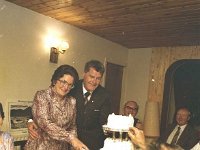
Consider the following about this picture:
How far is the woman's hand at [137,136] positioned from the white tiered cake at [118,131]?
1.1 inches

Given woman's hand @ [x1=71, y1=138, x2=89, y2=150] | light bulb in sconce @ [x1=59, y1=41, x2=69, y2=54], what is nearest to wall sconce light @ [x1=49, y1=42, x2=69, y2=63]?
light bulb in sconce @ [x1=59, y1=41, x2=69, y2=54]

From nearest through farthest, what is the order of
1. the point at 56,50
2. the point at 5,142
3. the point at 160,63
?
the point at 5,142, the point at 56,50, the point at 160,63

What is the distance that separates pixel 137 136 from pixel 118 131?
4.7 inches

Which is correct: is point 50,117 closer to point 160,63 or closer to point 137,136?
point 137,136

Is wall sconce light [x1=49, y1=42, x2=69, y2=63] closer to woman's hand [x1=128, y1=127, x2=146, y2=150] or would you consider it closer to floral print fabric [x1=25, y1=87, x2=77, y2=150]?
floral print fabric [x1=25, y1=87, x2=77, y2=150]

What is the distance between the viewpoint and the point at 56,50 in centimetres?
492

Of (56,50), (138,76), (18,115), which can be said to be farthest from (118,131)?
(138,76)

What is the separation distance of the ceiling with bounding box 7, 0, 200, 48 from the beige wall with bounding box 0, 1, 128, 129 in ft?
0.51

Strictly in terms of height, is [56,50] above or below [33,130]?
above

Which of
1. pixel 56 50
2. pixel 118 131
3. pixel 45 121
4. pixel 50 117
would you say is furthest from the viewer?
pixel 56 50

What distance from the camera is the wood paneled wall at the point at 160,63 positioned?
20.3ft

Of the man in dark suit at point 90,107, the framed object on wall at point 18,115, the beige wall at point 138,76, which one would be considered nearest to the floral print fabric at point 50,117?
the man in dark suit at point 90,107

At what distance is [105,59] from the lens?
20.4 feet

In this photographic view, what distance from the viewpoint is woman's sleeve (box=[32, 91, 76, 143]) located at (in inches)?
81.9
